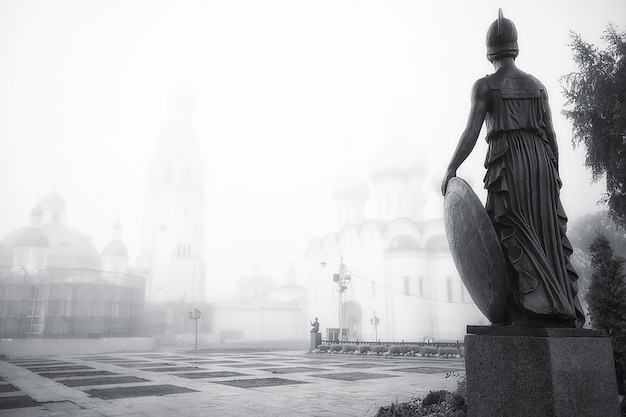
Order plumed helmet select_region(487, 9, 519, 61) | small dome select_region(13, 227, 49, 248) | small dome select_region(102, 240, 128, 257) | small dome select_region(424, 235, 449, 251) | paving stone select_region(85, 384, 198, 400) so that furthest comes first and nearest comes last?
small dome select_region(102, 240, 128, 257) → small dome select_region(13, 227, 49, 248) → small dome select_region(424, 235, 449, 251) → paving stone select_region(85, 384, 198, 400) → plumed helmet select_region(487, 9, 519, 61)

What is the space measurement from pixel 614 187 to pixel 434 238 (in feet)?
88.7

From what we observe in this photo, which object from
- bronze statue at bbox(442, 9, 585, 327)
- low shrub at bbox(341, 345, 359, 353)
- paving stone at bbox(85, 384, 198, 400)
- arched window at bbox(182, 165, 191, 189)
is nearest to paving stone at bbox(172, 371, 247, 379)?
paving stone at bbox(85, 384, 198, 400)

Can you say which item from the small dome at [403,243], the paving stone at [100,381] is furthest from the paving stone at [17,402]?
the small dome at [403,243]

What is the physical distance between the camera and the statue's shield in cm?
346

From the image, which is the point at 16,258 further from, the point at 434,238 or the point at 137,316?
the point at 434,238

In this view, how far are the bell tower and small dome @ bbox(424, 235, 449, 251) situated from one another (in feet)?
78.5

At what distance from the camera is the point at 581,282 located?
33.8 m

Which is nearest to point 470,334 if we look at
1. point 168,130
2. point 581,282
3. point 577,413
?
point 577,413

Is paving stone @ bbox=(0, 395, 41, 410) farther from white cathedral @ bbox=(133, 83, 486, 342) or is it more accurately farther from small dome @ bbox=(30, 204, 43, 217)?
small dome @ bbox=(30, 204, 43, 217)

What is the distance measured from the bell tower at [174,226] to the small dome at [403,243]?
69.8 feet

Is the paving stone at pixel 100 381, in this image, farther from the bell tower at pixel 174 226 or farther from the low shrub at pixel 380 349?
the bell tower at pixel 174 226

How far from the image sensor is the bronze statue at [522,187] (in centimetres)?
339

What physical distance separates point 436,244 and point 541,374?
124 feet

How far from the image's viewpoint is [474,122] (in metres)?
3.89
